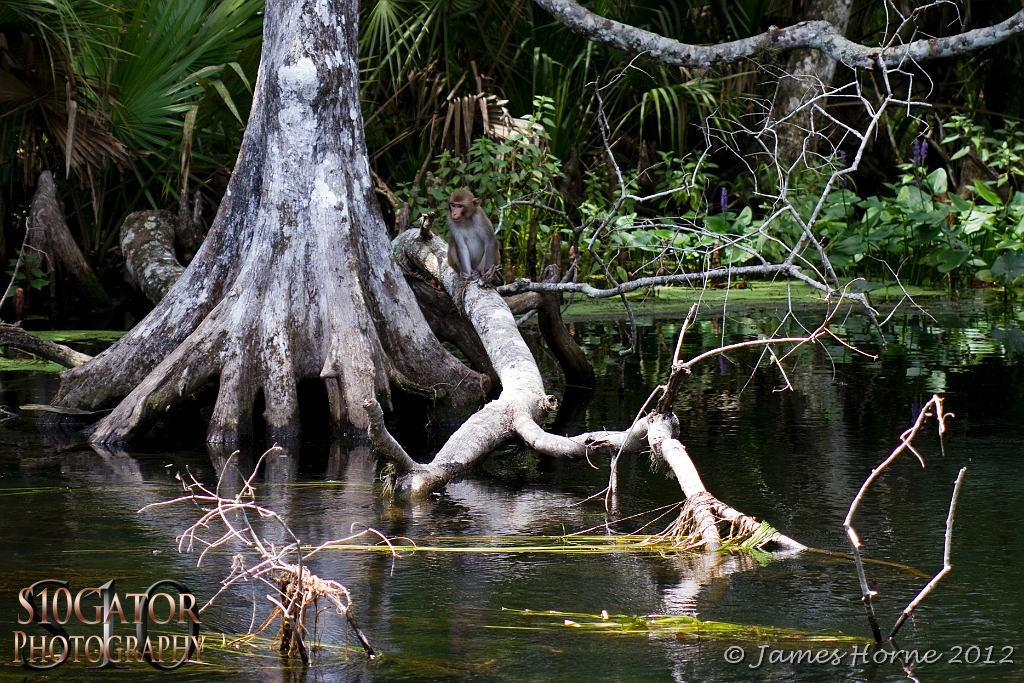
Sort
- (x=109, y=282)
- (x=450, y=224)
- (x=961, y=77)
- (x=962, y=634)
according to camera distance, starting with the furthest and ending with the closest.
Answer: (x=961, y=77) < (x=109, y=282) < (x=450, y=224) < (x=962, y=634)

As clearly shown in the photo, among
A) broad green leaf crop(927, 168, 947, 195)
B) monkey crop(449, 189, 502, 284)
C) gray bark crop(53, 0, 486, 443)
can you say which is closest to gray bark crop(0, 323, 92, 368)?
gray bark crop(53, 0, 486, 443)

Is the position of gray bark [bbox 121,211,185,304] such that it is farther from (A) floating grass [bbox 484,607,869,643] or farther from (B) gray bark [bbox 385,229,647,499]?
(A) floating grass [bbox 484,607,869,643]

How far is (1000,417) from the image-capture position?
7.36 meters

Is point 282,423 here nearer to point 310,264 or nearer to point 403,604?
point 310,264

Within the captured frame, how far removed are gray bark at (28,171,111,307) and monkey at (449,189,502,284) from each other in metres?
4.34

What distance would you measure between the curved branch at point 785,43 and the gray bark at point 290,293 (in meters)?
1.51

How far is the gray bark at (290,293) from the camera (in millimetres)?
7223

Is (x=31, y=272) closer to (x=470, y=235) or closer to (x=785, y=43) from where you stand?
(x=470, y=235)

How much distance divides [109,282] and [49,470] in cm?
686

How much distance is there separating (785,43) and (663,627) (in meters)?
4.57

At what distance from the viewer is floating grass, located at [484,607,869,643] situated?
3.87 m

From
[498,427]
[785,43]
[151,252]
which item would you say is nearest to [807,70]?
[785,43]

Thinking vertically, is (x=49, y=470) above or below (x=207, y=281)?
below

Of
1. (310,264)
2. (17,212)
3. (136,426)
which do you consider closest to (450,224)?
(310,264)
